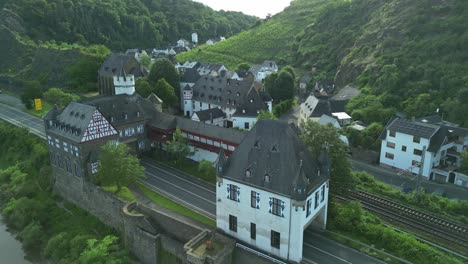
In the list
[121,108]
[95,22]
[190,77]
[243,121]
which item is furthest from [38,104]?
[95,22]

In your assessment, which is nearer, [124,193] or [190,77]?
[124,193]

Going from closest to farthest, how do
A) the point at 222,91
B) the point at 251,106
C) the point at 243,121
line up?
the point at 243,121, the point at 251,106, the point at 222,91

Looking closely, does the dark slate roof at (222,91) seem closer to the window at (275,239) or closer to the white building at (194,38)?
the window at (275,239)

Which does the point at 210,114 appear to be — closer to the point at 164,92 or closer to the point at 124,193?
the point at 164,92

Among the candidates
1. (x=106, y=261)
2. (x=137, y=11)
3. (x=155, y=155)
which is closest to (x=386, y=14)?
(x=155, y=155)

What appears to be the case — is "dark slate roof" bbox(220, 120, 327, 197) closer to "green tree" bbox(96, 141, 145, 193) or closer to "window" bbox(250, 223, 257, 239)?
"window" bbox(250, 223, 257, 239)
